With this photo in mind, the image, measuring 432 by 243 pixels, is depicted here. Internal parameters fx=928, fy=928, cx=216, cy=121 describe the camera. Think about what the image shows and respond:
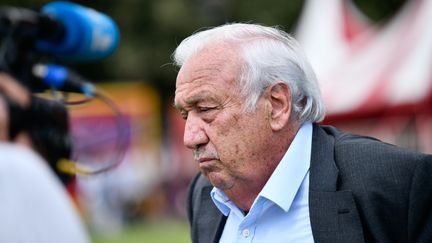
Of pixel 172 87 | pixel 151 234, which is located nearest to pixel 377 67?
pixel 151 234

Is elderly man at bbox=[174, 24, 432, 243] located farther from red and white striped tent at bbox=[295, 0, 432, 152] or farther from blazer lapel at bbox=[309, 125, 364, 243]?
red and white striped tent at bbox=[295, 0, 432, 152]

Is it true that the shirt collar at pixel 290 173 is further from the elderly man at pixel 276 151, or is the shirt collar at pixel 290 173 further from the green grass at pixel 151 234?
the green grass at pixel 151 234

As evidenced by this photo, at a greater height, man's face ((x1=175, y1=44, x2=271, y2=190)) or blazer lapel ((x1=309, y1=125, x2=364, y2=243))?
man's face ((x1=175, y1=44, x2=271, y2=190))

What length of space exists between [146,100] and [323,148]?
766 inches

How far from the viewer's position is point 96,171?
4.04m

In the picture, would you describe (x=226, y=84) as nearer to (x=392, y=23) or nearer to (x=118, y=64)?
(x=392, y=23)

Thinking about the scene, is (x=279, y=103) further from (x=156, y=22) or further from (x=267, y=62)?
(x=156, y=22)

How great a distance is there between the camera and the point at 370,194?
3031 millimetres

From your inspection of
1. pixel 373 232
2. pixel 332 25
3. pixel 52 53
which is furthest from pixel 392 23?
pixel 373 232

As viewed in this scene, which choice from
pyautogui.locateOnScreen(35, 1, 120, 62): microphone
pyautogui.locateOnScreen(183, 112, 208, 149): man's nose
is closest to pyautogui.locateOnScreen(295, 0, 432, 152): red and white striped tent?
pyautogui.locateOnScreen(35, 1, 120, 62): microphone

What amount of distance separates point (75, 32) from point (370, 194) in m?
1.56

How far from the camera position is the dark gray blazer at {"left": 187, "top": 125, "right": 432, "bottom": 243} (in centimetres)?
298

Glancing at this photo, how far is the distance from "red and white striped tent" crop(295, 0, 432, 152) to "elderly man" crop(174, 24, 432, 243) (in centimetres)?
648

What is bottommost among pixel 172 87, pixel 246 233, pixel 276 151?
pixel 172 87
